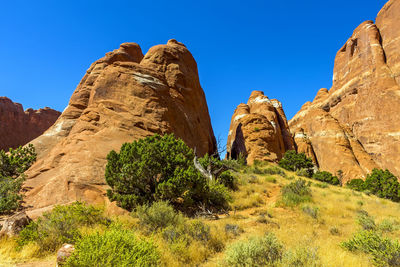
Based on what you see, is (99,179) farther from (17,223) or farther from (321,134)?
(321,134)

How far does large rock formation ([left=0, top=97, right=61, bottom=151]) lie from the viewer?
5150 cm

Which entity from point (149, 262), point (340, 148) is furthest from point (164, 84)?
point (340, 148)

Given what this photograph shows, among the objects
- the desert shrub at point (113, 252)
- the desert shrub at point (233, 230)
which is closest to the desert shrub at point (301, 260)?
the desert shrub at point (113, 252)

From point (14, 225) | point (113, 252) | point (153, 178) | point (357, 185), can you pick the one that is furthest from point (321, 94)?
point (14, 225)

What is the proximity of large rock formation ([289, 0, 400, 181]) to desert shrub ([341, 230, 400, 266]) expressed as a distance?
40246 millimetres

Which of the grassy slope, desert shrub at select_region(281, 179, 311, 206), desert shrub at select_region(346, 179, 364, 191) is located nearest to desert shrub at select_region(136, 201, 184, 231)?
the grassy slope

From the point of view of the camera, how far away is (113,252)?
396cm

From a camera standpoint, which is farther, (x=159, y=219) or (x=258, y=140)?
(x=258, y=140)

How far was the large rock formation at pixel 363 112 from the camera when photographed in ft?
127

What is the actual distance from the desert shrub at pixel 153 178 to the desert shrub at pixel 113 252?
18.6 feet

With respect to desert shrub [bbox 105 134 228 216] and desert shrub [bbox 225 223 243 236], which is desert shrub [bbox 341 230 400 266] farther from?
desert shrub [bbox 105 134 228 216]

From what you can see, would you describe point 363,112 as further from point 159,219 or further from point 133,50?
point 159,219

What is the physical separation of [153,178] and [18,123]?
216ft

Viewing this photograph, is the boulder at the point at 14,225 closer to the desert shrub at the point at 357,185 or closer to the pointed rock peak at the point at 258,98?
the desert shrub at the point at 357,185
